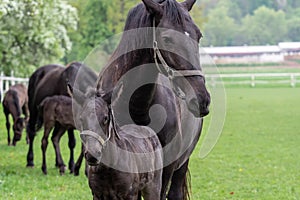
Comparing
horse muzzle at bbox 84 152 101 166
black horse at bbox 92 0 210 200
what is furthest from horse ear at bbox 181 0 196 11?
horse muzzle at bbox 84 152 101 166

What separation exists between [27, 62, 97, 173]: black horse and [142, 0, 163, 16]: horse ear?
19.7ft

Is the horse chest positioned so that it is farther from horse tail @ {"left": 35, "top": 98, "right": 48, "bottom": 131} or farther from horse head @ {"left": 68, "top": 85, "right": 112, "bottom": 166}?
horse tail @ {"left": 35, "top": 98, "right": 48, "bottom": 131}

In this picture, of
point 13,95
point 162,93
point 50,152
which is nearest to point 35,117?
point 50,152

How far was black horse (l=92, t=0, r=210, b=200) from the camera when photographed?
4242 millimetres

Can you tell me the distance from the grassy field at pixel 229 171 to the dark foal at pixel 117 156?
11.3 feet

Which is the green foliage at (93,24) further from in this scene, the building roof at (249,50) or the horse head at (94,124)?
the horse head at (94,124)

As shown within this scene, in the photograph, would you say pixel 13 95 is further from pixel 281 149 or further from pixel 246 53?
pixel 246 53

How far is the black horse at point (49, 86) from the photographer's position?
10664 millimetres

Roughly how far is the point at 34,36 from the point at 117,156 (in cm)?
1618

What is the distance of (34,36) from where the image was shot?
19.9m

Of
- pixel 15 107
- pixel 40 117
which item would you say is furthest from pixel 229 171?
pixel 15 107

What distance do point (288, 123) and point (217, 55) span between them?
117ft

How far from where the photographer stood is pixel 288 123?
64.7 feet

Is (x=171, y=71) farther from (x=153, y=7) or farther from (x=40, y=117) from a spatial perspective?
(x=40, y=117)
